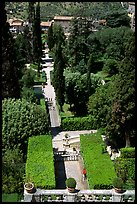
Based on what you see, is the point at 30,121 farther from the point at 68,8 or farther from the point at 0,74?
the point at 68,8

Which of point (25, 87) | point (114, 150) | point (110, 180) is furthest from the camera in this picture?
point (25, 87)

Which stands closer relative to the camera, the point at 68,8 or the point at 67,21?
the point at 67,21

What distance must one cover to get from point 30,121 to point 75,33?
80.2ft

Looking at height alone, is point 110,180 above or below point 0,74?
below

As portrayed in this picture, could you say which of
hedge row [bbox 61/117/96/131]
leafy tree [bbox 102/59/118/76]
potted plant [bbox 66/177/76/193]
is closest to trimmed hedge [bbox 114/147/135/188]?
potted plant [bbox 66/177/76/193]

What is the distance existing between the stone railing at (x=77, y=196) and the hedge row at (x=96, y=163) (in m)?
4.66

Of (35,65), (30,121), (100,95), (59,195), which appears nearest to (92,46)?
(35,65)

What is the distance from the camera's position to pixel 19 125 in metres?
25.8

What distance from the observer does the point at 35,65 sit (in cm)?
5153

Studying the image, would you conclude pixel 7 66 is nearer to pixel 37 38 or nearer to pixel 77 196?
pixel 77 196

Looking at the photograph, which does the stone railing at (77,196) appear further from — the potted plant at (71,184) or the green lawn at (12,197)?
the green lawn at (12,197)

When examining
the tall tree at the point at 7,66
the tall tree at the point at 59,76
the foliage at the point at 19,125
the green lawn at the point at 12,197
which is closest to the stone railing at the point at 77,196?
the green lawn at the point at 12,197

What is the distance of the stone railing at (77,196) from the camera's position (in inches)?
615

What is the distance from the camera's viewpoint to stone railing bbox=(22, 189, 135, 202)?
1562cm
